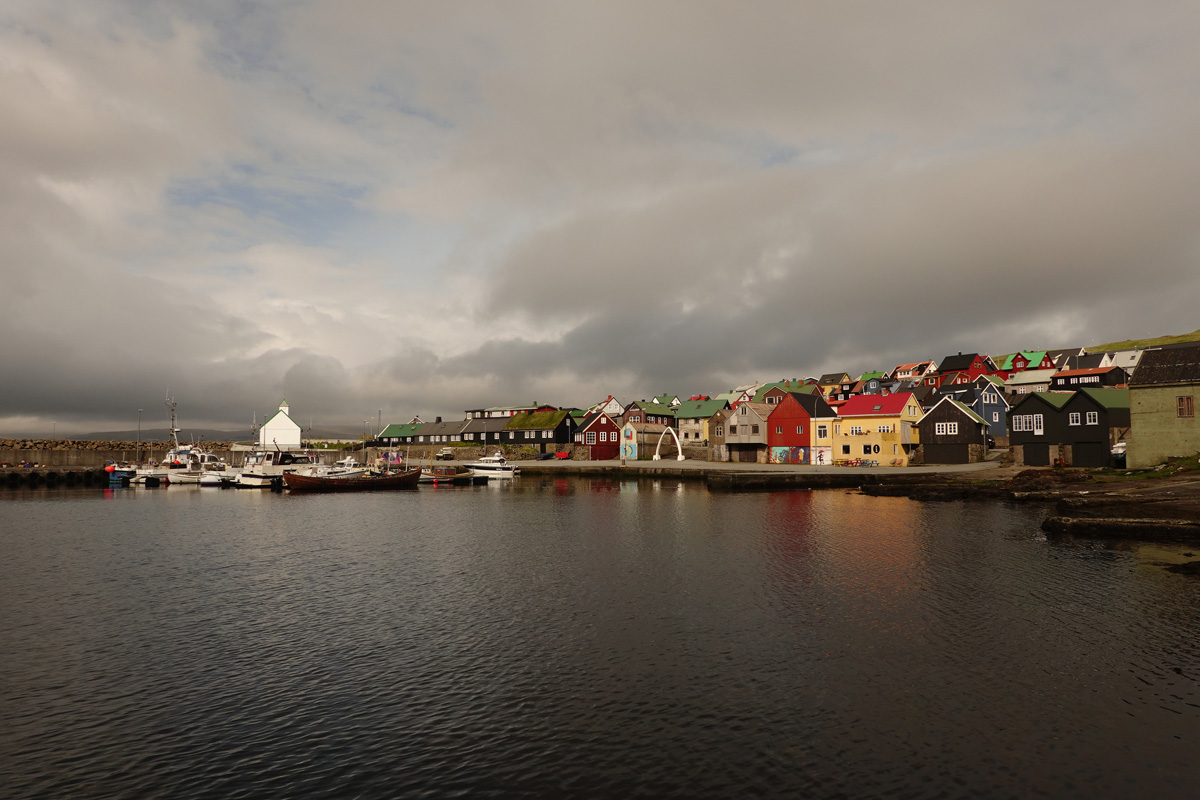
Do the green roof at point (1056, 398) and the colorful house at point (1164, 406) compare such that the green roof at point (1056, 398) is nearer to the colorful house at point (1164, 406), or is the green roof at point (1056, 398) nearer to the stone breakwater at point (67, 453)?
the colorful house at point (1164, 406)

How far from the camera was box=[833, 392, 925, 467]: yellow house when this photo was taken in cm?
9050

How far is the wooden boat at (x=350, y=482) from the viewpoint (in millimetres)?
93625

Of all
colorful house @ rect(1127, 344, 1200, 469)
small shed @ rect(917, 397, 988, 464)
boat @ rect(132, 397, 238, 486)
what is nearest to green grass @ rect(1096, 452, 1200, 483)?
colorful house @ rect(1127, 344, 1200, 469)

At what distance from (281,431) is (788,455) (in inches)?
5118

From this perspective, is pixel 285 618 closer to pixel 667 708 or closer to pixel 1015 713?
pixel 667 708

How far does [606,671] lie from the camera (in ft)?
64.8

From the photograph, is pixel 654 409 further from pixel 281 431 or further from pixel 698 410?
pixel 281 431

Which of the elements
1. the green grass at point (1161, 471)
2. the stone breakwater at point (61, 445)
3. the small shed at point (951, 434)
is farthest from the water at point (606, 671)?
the stone breakwater at point (61, 445)

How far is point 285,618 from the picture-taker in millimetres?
25828

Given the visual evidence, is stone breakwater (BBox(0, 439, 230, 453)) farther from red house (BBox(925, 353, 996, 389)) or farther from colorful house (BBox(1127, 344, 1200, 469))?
red house (BBox(925, 353, 996, 389))

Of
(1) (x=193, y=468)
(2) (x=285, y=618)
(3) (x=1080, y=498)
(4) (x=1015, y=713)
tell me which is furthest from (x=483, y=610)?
(1) (x=193, y=468)

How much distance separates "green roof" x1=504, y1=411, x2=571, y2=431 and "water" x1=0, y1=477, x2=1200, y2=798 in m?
103

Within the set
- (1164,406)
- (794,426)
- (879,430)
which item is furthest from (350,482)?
(1164,406)

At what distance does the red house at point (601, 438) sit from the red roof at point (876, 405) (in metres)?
44.5
